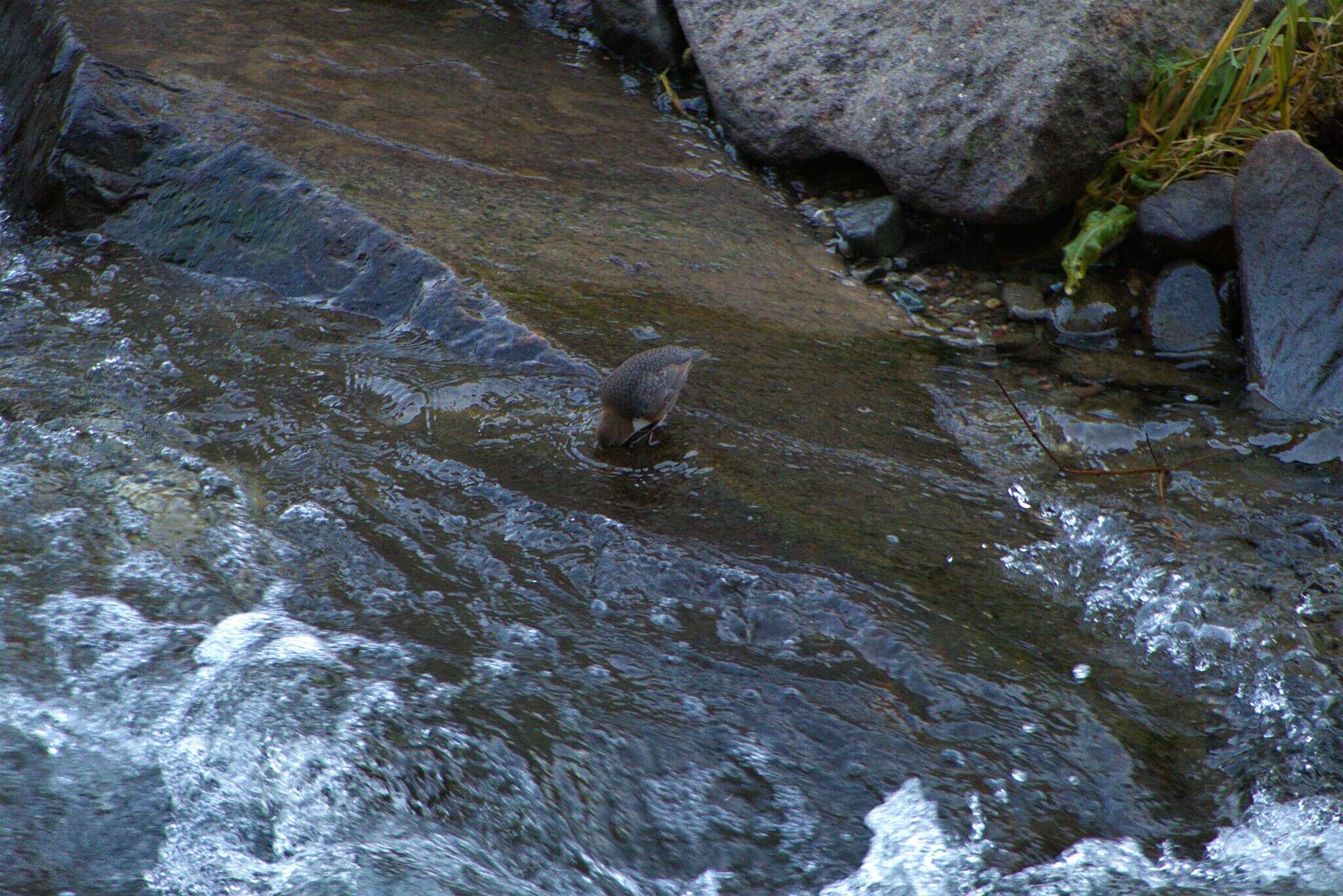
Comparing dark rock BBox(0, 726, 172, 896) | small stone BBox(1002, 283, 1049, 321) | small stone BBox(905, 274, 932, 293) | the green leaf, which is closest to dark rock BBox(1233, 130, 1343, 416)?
the green leaf

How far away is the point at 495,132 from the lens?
634cm

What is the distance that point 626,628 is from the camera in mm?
3469

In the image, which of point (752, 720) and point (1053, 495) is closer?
point (752, 720)

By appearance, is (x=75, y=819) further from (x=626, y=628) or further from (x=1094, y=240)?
(x=1094, y=240)

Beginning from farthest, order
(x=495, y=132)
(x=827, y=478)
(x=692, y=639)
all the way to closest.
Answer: (x=495, y=132)
(x=827, y=478)
(x=692, y=639)

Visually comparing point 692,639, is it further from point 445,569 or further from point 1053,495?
point 1053,495

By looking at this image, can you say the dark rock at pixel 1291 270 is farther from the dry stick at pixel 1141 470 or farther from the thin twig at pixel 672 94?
the thin twig at pixel 672 94

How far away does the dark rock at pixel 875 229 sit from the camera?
6133 mm

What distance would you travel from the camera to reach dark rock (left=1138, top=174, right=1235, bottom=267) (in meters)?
5.55

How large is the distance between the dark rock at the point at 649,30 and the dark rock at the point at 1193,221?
3268 millimetres

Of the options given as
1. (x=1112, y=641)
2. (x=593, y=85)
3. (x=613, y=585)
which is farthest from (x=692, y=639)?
(x=593, y=85)

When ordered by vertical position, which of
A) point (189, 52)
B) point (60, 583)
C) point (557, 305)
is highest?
point (189, 52)

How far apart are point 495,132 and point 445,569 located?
11.4 feet

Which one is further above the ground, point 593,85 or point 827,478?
point 593,85
